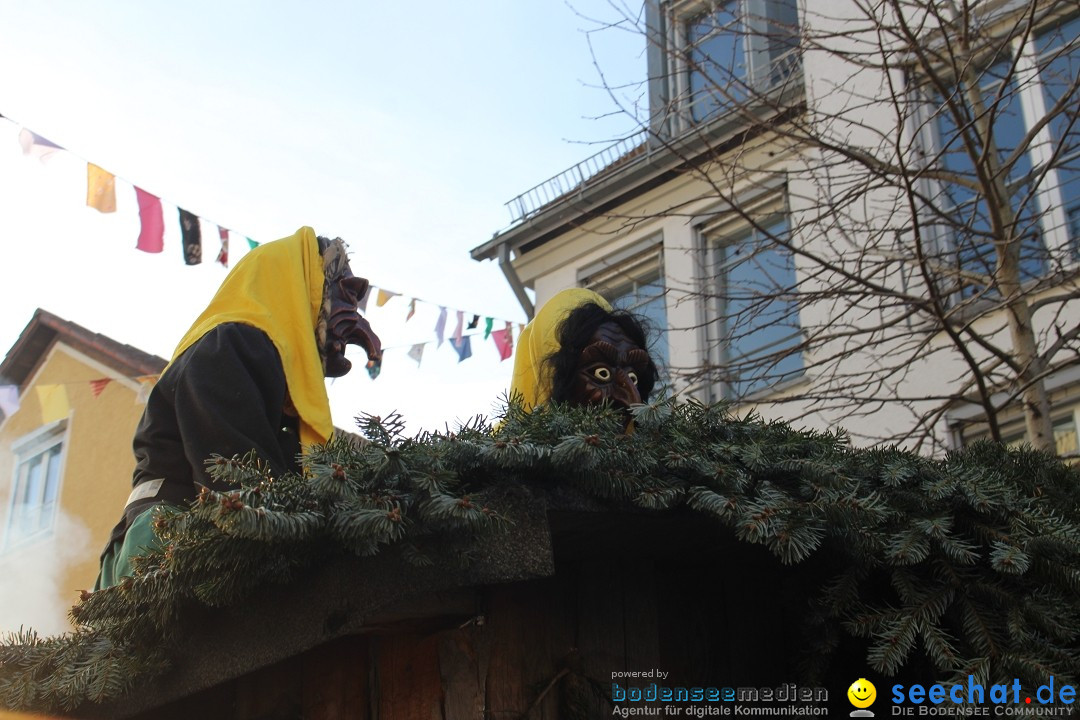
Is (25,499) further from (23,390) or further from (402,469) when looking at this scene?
(402,469)

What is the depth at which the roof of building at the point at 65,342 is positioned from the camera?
14.4 meters

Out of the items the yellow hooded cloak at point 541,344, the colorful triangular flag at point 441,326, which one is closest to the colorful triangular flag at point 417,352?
the colorful triangular flag at point 441,326

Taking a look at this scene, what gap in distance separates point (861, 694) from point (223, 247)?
762 cm

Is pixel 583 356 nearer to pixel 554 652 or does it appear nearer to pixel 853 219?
pixel 554 652

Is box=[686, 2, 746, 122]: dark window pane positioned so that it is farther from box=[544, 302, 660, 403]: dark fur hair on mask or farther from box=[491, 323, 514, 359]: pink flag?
box=[491, 323, 514, 359]: pink flag

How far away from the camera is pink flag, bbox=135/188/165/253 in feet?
29.7

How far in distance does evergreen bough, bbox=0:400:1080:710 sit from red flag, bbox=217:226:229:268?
699 cm

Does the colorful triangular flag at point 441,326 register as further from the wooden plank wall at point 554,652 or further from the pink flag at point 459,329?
the wooden plank wall at point 554,652

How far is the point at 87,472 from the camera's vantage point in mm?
14875

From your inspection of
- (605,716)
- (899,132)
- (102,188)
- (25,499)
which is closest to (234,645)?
(605,716)

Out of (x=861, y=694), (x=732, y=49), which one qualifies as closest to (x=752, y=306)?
(x=732, y=49)

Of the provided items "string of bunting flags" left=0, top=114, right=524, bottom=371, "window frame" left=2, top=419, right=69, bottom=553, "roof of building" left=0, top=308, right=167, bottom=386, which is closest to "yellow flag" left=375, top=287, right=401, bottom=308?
"string of bunting flags" left=0, top=114, right=524, bottom=371

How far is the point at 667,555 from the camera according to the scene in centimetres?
295

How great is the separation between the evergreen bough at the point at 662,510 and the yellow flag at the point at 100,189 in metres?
6.35
